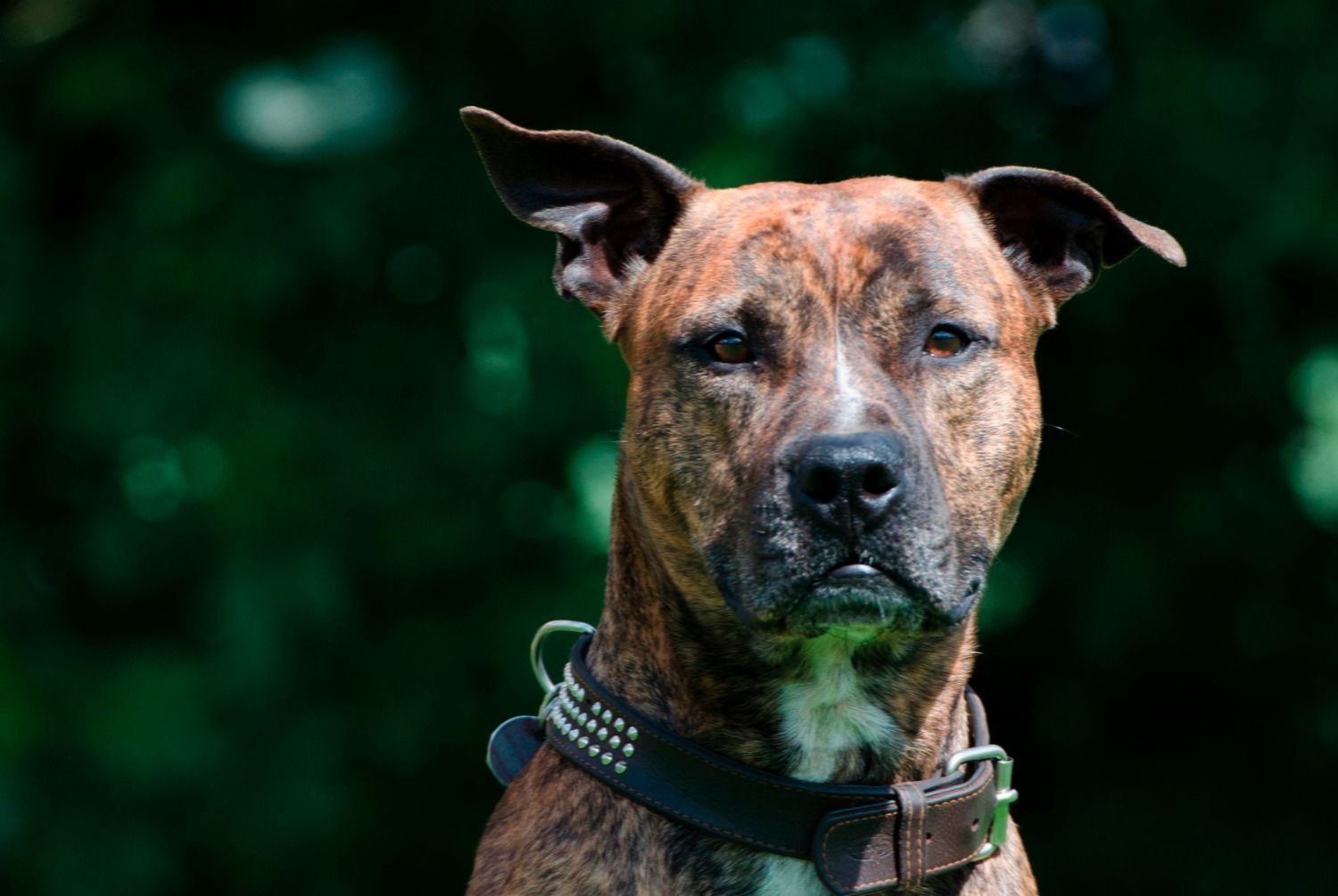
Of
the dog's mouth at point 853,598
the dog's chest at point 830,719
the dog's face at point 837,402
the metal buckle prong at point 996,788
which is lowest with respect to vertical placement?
the metal buckle prong at point 996,788

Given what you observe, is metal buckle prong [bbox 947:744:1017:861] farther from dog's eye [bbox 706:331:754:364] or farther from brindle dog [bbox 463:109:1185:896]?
dog's eye [bbox 706:331:754:364]

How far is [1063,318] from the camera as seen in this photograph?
7480mm

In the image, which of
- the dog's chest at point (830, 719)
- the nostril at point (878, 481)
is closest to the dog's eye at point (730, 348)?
the nostril at point (878, 481)

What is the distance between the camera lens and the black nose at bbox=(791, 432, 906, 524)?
2.98m

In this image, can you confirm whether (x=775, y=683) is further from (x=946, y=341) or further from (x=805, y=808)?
(x=946, y=341)

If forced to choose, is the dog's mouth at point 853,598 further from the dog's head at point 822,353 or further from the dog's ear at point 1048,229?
the dog's ear at point 1048,229

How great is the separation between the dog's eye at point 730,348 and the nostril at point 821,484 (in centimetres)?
42

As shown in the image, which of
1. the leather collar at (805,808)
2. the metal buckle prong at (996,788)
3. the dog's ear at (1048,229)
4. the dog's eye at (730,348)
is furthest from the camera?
the dog's ear at (1048,229)

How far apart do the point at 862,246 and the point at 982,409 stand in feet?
1.33

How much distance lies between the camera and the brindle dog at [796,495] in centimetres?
302

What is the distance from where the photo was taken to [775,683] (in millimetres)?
3158

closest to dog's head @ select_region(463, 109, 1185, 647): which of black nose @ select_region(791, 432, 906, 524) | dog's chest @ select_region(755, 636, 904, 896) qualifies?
black nose @ select_region(791, 432, 906, 524)

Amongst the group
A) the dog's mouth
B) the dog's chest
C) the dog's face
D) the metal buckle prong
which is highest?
the dog's face

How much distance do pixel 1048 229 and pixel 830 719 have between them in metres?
1.33
